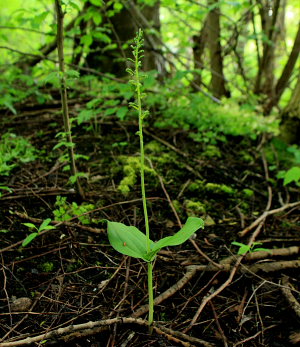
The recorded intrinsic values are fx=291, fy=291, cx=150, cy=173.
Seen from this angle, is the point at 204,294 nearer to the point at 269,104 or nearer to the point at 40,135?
the point at 40,135

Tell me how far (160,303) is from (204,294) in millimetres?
255

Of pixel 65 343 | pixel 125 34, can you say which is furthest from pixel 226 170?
pixel 125 34

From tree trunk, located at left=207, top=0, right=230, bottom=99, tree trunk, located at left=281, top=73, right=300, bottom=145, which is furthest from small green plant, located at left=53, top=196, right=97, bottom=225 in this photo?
tree trunk, located at left=207, top=0, right=230, bottom=99

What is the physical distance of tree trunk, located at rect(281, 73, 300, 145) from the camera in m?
3.67

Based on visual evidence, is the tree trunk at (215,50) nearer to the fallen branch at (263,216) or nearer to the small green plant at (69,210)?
the fallen branch at (263,216)

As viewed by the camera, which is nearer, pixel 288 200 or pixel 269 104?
pixel 288 200

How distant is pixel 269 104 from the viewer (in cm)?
507

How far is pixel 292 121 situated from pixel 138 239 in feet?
10.3

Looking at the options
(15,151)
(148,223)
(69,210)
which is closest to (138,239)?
(148,223)

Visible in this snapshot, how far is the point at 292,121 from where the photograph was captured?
145 inches

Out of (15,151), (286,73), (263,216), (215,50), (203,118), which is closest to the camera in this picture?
(263,216)

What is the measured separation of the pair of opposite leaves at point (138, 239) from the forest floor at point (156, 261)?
0.33m

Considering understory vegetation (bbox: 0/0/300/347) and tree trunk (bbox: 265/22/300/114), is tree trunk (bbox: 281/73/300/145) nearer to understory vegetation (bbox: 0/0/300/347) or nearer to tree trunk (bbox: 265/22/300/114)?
understory vegetation (bbox: 0/0/300/347)

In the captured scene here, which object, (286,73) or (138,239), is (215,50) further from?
(138,239)
